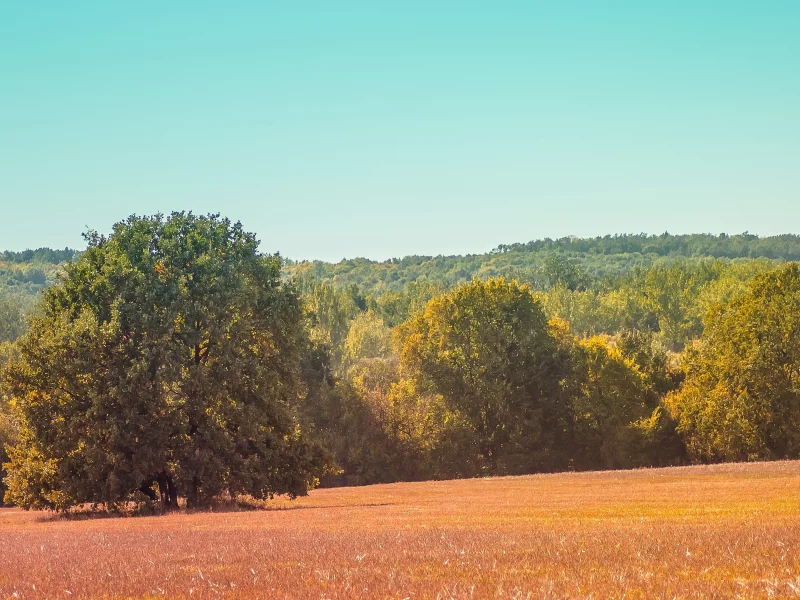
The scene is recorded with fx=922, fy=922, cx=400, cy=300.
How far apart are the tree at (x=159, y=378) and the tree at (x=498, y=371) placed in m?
35.0

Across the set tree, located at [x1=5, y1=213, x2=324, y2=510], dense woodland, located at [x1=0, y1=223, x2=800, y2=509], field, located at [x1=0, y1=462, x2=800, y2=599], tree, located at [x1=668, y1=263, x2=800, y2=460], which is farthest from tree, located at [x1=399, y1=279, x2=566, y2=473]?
field, located at [x1=0, y1=462, x2=800, y2=599]

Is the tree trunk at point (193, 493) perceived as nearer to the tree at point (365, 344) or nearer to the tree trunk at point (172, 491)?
the tree trunk at point (172, 491)

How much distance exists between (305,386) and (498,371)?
3180 cm

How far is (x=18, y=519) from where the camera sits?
4550cm

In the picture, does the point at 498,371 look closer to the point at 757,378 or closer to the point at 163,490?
the point at 757,378

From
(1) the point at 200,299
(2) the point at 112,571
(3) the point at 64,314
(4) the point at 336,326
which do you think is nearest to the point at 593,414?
(1) the point at 200,299

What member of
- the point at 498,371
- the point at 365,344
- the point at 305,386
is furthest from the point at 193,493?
the point at 365,344

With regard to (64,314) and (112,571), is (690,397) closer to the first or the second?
(64,314)

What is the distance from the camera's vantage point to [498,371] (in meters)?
81.9

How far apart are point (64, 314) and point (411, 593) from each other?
36.0m

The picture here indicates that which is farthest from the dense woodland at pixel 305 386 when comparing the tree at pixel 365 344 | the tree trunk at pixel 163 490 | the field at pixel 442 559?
the tree at pixel 365 344

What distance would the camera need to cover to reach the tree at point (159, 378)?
4325cm

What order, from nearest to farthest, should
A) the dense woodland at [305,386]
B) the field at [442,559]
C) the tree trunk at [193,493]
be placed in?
1. the field at [442,559]
2. the dense woodland at [305,386]
3. the tree trunk at [193,493]

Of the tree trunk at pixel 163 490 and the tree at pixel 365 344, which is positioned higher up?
the tree at pixel 365 344
